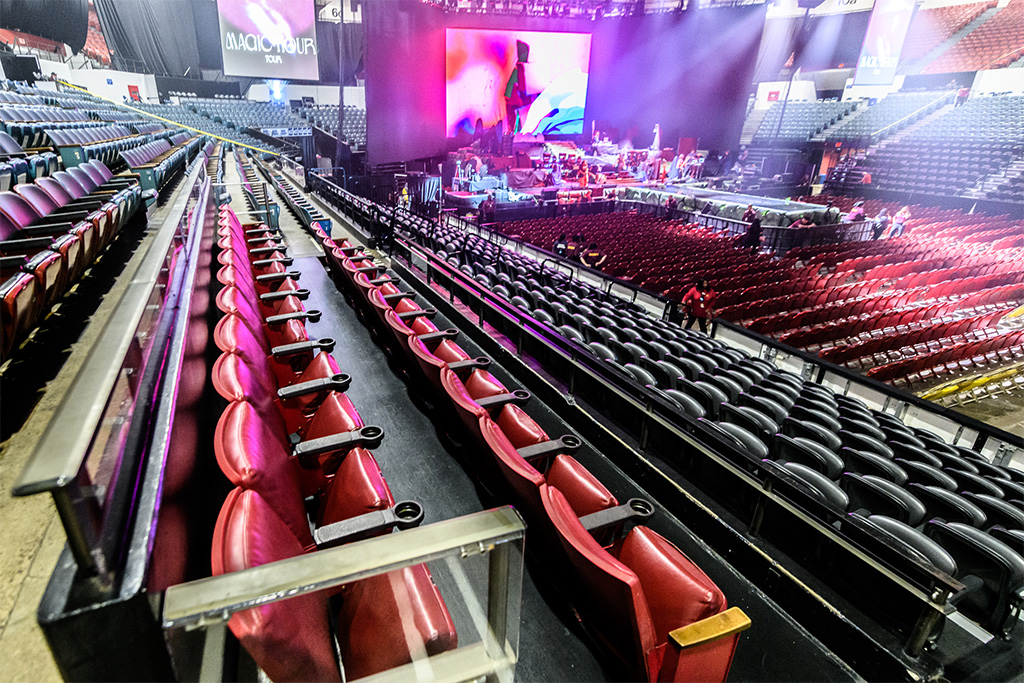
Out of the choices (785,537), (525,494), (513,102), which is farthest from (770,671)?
(513,102)

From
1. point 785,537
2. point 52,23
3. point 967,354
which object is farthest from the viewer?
point 52,23

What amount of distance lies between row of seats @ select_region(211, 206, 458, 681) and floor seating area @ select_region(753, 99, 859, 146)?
821 inches

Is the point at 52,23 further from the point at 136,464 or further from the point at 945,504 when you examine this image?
the point at 945,504

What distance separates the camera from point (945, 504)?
1876 millimetres

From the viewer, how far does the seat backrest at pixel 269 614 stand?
601 mm

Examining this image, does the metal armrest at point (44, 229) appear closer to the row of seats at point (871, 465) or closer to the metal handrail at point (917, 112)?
the row of seats at point (871, 465)

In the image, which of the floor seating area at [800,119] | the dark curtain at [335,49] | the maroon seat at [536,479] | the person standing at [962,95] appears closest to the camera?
the maroon seat at [536,479]

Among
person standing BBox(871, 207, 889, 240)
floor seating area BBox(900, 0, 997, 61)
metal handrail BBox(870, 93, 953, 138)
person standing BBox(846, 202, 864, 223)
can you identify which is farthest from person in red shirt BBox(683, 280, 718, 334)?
floor seating area BBox(900, 0, 997, 61)

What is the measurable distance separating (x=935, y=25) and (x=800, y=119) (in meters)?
4.28

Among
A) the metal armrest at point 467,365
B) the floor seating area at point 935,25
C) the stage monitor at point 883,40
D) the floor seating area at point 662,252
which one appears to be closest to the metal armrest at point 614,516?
the metal armrest at point 467,365

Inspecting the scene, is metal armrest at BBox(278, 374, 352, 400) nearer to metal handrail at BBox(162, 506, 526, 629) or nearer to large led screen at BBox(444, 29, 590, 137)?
metal handrail at BBox(162, 506, 526, 629)

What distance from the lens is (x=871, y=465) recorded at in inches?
82.7

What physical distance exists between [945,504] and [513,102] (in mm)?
15144

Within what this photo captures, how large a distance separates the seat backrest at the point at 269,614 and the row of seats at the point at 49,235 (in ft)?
3.60
